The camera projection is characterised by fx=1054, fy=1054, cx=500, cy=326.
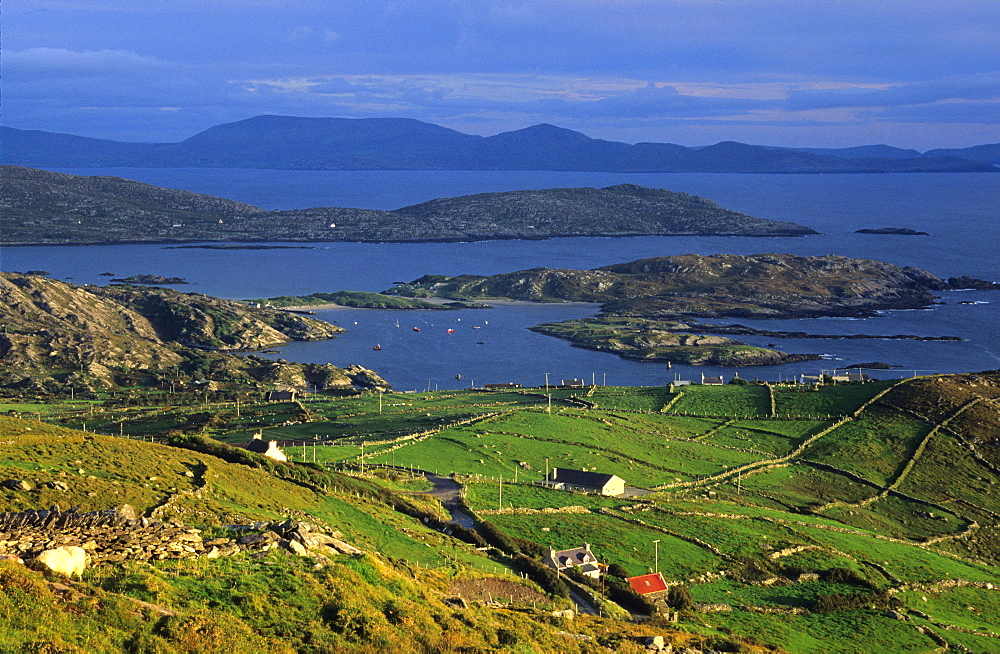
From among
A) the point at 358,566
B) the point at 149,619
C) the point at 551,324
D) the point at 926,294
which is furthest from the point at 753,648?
the point at 926,294

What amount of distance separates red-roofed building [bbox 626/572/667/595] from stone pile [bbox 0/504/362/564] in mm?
12490

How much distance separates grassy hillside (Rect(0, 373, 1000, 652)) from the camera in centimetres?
2273

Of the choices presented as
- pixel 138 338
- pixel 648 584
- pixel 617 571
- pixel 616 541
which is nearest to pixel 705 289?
pixel 138 338

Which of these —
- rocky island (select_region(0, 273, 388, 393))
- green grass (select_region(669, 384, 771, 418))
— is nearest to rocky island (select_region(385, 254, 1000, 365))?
rocky island (select_region(0, 273, 388, 393))

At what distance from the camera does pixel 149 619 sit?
1883 cm

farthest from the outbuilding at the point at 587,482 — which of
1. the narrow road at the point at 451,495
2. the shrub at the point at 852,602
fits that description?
the shrub at the point at 852,602

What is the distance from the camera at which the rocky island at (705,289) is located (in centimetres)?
15375

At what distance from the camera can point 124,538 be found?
2336 centimetres

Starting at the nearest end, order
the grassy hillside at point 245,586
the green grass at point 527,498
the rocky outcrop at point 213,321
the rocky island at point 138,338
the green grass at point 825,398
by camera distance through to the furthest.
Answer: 1. the grassy hillside at point 245,586
2. the green grass at point 527,498
3. the green grass at point 825,398
4. the rocky island at point 138,338
5. the rocky outcrop at point 213,321

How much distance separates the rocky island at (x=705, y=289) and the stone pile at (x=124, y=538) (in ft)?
379

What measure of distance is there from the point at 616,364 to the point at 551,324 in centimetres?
2984

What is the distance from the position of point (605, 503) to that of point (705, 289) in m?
132

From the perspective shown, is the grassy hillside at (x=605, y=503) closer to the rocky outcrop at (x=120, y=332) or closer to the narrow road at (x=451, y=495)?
the narrow road at (x=451, y=495)

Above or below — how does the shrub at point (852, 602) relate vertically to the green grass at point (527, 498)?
below
